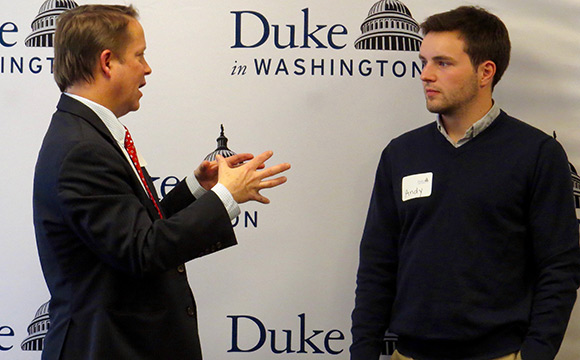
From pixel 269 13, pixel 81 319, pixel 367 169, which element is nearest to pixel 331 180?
pixel 367 169

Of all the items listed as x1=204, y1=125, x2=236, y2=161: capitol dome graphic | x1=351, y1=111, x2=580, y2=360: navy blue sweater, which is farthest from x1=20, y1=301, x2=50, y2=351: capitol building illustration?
x1=351, y1=111, x2=580, y2=360: navy blue sweater

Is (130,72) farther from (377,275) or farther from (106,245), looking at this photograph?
(377,275)

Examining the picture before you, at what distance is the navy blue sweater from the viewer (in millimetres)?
1912

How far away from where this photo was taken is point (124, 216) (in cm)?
157

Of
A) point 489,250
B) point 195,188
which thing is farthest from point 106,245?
point 489,250

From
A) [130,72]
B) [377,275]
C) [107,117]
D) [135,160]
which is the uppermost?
[130,72]

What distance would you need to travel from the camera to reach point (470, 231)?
1957mm

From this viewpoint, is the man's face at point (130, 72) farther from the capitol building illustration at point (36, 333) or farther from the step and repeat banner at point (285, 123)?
the capitol building illustration at point (36, 333)

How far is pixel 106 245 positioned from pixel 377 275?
93 cm

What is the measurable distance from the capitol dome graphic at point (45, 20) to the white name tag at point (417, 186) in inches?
54.0

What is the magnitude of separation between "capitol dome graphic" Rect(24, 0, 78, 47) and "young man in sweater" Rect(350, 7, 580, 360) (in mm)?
Result: 1304

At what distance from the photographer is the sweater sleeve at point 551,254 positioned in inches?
74.0

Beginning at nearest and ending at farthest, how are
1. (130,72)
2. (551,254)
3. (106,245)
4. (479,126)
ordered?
1. (106,245)
2. (130,72)
3. (551,254)
4. (479,126)

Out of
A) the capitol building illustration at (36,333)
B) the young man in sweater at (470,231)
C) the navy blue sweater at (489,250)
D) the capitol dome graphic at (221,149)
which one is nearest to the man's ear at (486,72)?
the young man in sweater at (470,231)
